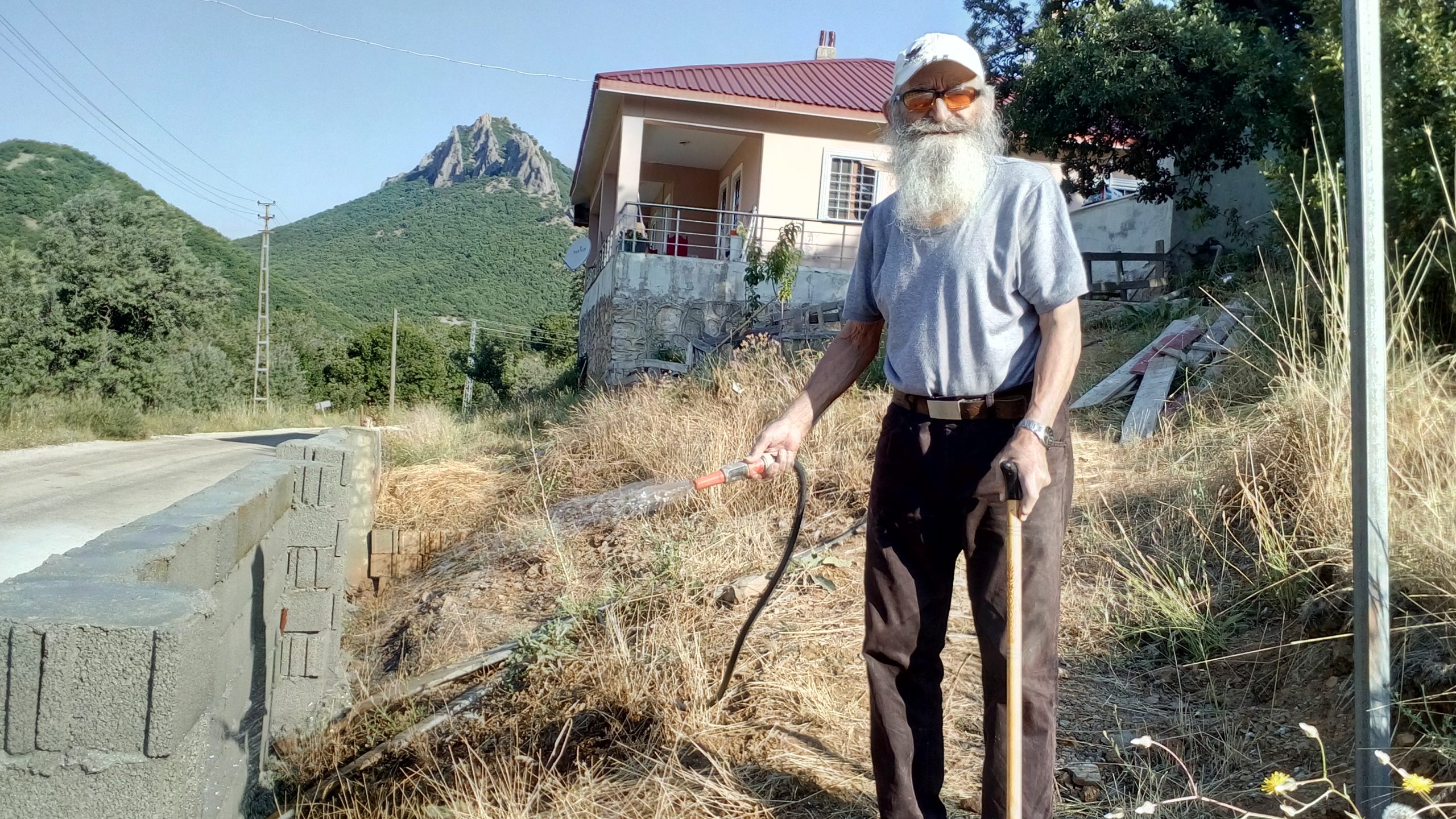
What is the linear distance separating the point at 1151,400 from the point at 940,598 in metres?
4.92

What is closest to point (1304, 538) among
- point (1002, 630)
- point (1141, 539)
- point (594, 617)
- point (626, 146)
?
point (1141, 539)

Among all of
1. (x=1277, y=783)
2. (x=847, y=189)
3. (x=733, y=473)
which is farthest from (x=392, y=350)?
(x=1277, y=783)

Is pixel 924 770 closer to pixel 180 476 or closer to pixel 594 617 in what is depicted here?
pixel 594 617

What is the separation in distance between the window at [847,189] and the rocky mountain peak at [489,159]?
79.5 m

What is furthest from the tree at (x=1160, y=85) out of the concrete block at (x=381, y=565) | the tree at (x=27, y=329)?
the tree at (x=27, y=329)

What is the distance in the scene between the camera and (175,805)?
7.44 feet

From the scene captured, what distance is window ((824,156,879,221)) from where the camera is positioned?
1695cm

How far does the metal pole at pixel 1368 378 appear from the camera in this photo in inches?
90.7

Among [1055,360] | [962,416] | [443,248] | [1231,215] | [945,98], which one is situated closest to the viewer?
[1055,360]

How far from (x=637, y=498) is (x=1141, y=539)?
10.2 ft

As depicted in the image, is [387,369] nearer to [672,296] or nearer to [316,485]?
[672,296]

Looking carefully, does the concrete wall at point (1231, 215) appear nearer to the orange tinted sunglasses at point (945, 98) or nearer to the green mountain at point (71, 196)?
the orange tinted sunglasses at point (945, 98)

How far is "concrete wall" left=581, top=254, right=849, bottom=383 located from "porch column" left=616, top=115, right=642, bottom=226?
40.3 inches

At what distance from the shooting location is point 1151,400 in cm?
692
